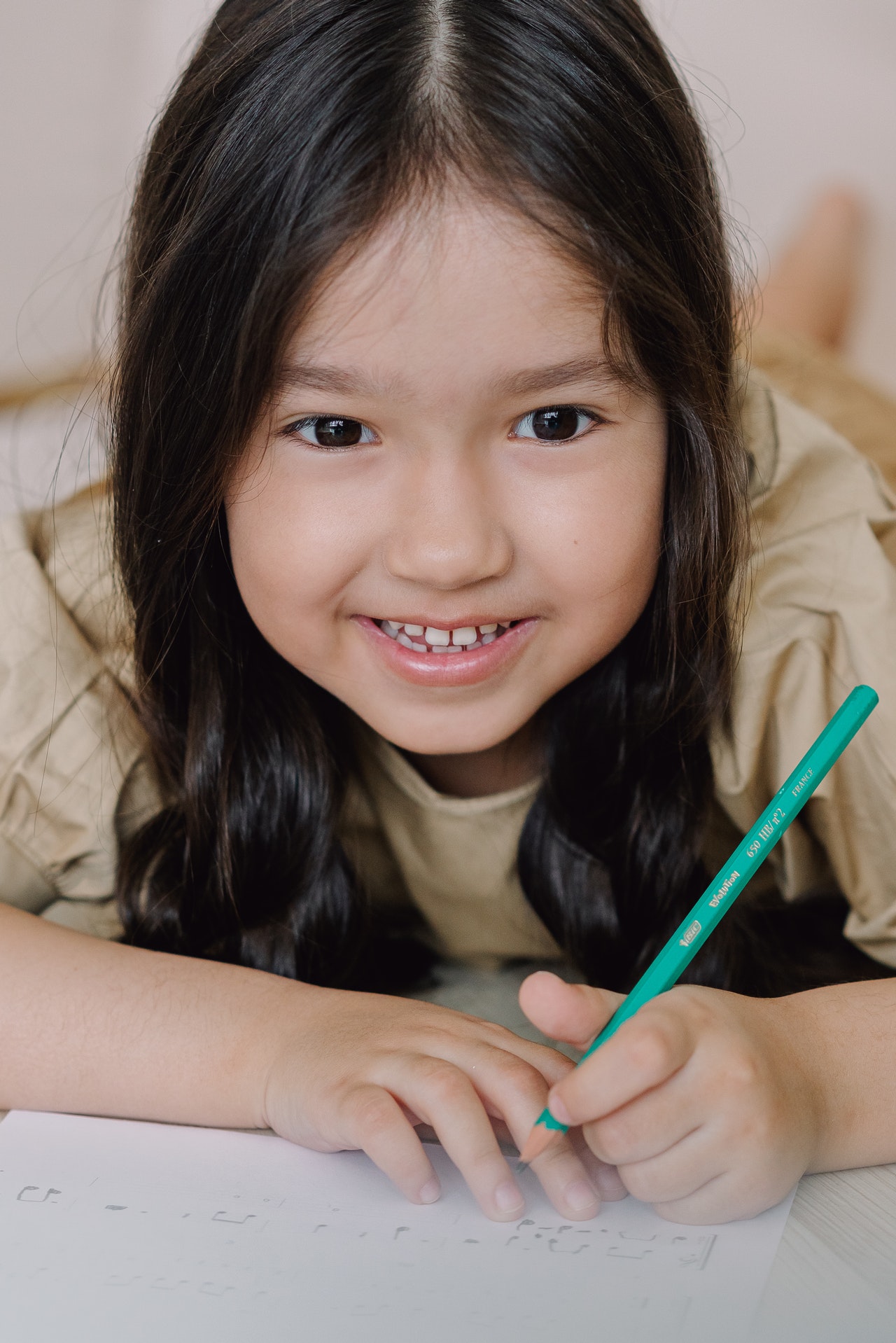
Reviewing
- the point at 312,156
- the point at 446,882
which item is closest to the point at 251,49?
the point at 312,156

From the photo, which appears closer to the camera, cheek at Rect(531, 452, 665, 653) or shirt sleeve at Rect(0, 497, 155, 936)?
cheek at Rect(531, 452, 665, 653)

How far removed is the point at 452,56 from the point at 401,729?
29 cm

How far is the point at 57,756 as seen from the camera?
2.33 ft

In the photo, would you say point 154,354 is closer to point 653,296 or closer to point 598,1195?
point 653,296

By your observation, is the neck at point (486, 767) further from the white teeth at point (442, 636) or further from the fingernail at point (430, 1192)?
the fingernail at point (430, 1192)

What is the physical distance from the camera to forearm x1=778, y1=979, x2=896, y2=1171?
516 mm

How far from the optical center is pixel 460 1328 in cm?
42

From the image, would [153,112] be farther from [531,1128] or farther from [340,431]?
[531,1128]

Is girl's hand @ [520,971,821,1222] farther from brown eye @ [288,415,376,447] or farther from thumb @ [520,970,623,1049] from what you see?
brown eye @ [288,415,376,447]

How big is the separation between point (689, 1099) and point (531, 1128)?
0.18 ft

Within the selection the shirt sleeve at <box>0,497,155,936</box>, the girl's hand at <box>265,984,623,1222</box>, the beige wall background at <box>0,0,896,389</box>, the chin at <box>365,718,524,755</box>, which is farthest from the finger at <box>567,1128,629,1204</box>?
the beige wall background at <box>0,0,896,389</box>

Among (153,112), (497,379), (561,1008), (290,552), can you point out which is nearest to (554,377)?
(497,379)

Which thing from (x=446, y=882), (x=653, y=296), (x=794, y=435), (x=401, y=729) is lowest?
(x=446, y=882)

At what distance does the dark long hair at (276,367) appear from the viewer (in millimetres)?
527
